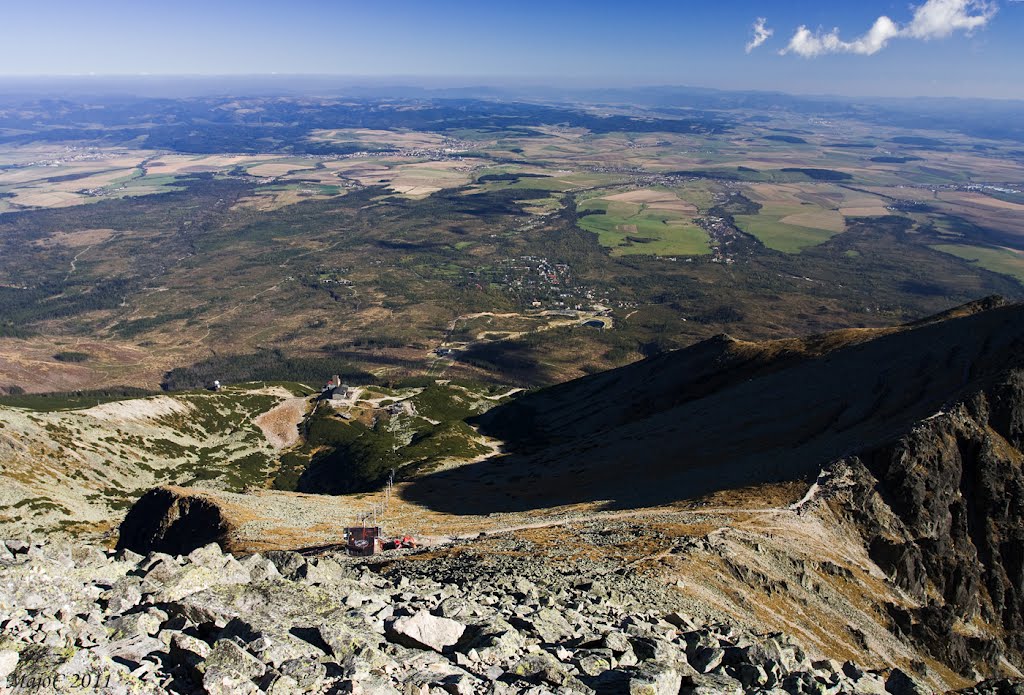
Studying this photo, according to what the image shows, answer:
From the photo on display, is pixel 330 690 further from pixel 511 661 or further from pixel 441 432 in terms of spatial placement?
pixel 441 432

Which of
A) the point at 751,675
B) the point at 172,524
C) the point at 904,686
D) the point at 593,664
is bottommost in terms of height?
the point at 172,524

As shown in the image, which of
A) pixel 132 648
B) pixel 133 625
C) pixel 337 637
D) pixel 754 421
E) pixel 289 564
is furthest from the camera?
pixel 754 421

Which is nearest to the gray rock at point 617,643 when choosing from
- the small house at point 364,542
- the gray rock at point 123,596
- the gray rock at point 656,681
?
the gray rock at point 656,681

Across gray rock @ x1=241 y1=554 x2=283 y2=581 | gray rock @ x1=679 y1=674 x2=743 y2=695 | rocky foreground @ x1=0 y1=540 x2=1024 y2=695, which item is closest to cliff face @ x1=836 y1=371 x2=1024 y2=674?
rocky foreground @ x1=0 y1=540 x2=1024 y2=695

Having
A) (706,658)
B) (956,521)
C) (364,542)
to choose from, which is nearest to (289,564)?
(364,542)

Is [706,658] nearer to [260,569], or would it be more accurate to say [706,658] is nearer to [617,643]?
[617,643]

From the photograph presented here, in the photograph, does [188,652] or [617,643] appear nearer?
[188,652]
